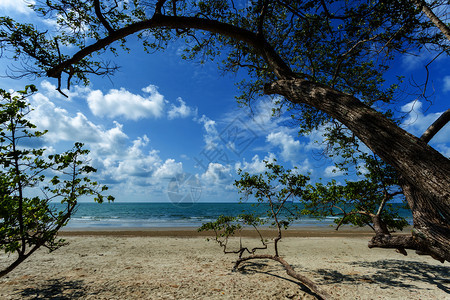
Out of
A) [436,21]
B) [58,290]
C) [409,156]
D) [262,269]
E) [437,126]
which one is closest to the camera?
[409,156]

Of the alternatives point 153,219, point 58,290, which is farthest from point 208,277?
point 153,219

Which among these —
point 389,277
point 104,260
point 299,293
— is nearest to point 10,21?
point 104,260

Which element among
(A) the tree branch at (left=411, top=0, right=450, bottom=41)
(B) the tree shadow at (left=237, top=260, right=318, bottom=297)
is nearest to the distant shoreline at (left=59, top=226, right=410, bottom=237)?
(B) the tree shadow at (left=237, top=260, right=318, bottom=297)

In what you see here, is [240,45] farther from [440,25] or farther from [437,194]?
[437,194]

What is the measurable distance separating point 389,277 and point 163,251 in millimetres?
9269

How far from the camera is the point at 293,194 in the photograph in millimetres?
7066

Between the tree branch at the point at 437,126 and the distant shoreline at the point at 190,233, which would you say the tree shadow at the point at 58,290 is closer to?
the tree branch at the point at 437,126

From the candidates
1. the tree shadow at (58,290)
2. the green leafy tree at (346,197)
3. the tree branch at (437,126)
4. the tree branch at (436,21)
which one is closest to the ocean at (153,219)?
the green leafy tree at (346,197)

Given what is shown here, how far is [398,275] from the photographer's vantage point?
22.4ft

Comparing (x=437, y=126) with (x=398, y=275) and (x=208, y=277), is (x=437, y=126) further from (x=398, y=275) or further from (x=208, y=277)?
(x=208, y=277)

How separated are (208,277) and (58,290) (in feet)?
13.3

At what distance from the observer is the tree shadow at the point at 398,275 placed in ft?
20.2

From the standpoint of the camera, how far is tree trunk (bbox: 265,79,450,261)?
183cm

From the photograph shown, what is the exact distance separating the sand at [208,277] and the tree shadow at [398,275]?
3cm
